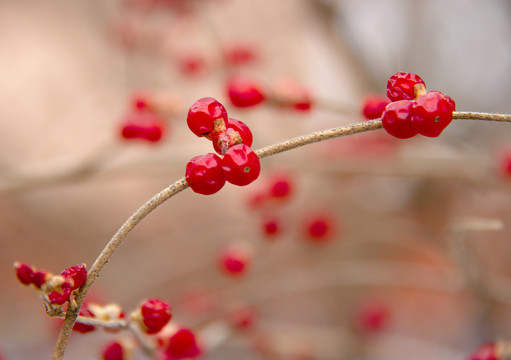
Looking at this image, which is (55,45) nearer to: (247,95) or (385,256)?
(385,256)

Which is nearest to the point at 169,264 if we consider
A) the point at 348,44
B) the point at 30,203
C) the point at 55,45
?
the point at 30,203

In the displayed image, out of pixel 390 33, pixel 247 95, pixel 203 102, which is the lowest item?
pixel 203 102

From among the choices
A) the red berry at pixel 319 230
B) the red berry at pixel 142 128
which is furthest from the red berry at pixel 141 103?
the red berry at pixel 319 230

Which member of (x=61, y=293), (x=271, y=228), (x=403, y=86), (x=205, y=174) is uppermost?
(x=271, y=228)

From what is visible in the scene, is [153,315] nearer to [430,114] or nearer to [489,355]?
[430,114]

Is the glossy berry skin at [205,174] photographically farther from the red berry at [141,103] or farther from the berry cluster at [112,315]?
the red berry at [141,103]

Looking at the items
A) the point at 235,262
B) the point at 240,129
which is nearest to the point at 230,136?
the point at 240,129

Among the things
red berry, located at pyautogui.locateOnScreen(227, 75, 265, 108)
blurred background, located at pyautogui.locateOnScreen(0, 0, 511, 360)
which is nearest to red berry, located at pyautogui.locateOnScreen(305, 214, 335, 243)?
blurred background, located at pyautogui.locateOnScreen(0, 0, 511, 360)

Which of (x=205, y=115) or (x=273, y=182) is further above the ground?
(x=273, y=182)
